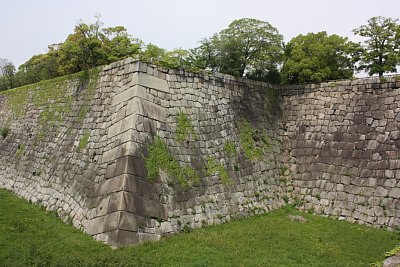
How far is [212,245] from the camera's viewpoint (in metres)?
10.5

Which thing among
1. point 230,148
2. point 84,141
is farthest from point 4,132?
point 230,148

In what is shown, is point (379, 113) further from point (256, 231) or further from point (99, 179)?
point (99, 179)

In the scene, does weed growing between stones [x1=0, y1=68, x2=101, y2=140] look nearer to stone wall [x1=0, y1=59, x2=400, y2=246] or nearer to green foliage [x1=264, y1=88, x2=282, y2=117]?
stone wall [x1=0, y1=59, x2=400, y2=246]

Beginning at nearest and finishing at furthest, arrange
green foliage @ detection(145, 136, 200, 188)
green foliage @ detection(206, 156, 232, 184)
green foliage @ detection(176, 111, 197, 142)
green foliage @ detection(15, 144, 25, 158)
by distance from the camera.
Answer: green foliage @ detection(145, 136, 200, 188)
green foliage @ detection(176, 111, 197, 142)
green foliage @ detection(206, 156, 232, 184)
green foliage @ detection(15, 144, 25, 158)

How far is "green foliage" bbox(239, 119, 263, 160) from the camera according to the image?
15.6 meters

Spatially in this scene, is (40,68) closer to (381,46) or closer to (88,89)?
(88,89)

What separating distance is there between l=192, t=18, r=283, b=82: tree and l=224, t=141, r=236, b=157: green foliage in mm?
4459

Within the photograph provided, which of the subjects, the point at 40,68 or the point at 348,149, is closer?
the point at 348,149

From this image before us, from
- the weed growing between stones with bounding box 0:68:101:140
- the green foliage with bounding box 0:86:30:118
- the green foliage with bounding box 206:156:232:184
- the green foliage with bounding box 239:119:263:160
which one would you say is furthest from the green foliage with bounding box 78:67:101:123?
the green foliage with bounding box 0:86:30:118

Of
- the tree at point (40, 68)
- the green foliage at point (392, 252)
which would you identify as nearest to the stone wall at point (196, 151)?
the green foliage at point (392, 252)

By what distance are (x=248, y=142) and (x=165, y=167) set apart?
16.1 ft

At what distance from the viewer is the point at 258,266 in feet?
30.2

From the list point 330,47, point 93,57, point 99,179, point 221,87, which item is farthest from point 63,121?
point 330,47

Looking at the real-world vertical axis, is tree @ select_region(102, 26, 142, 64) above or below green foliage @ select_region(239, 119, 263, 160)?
above
